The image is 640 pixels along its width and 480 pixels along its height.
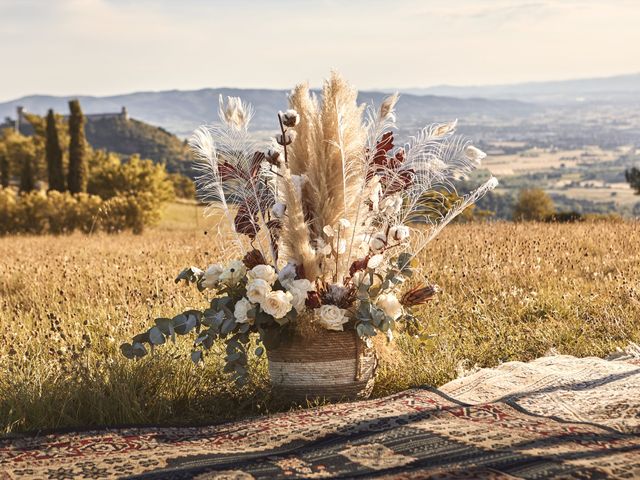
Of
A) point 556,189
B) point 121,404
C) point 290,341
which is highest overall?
point 290,341

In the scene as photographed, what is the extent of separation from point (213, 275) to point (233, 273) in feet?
0.40

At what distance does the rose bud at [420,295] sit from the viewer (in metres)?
4.55

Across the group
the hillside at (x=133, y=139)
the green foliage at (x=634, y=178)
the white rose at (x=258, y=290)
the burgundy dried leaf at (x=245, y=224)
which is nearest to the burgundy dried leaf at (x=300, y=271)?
the white rose at (x=258, y=290)

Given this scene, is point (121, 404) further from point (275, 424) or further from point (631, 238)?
point (631, 238)

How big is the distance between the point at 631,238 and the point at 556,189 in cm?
8678

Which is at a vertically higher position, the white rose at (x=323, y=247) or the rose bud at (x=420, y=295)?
the white rose at (x=323, y=247)

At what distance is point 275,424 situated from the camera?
3.92 meters

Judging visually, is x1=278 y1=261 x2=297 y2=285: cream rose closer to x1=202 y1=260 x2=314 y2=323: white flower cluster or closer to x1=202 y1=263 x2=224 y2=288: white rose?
x1=202 y1=260 x2=314 y2=323: white flower cluster

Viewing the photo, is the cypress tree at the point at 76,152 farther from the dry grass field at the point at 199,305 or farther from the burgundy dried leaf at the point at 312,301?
the burgundy dried leaf at the point at 312,301

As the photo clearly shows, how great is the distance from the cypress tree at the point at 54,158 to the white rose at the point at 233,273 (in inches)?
1244

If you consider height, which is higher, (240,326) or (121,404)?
(240,326)

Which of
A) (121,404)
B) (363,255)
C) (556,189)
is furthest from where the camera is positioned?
(556,189)

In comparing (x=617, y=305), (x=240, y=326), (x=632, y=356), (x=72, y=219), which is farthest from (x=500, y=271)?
(x=72, y=219)

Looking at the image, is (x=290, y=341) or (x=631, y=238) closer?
(x=290, y=341)
